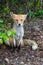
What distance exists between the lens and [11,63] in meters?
5.70

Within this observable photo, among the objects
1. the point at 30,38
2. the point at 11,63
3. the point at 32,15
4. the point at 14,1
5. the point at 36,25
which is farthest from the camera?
the point at 14,1

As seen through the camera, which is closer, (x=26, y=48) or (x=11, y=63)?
(x=11, y=63)

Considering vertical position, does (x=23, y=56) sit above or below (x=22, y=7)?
below

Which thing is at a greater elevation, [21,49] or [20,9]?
[20,9]

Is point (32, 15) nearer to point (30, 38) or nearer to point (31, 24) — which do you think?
point (31, 24)

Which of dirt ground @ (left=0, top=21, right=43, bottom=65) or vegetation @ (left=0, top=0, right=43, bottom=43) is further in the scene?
vegetation @ (left=0, top=0, right=43, bottom=43)

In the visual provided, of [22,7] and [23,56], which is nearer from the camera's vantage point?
[23,56]

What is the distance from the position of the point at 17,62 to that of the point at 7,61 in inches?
10.3

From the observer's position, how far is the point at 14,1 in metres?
9.93

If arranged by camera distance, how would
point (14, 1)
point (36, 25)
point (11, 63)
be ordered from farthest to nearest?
1. point (14, 1)
2. point (36, 25)
3. point (11, 63)

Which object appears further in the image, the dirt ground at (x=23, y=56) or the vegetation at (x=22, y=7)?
the vegetation at (x=22, y=7)

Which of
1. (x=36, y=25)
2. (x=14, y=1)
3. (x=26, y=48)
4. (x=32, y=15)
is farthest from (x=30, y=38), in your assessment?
(x=14, y=1)

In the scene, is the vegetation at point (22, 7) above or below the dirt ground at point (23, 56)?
above

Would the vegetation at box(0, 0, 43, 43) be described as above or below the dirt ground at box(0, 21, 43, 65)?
above
